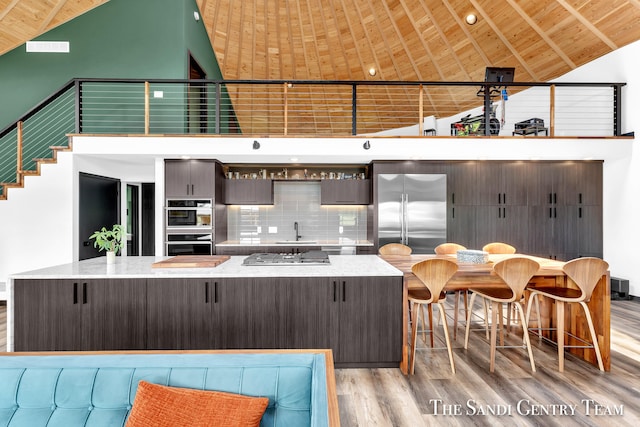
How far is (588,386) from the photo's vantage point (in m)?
2.70

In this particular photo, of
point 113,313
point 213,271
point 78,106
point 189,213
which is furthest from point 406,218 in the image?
point 78,106

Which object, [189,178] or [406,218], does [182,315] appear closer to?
[189,178]

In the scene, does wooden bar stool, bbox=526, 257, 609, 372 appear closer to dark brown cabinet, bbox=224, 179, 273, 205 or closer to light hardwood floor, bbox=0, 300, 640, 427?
light hardwood floor, bbox=0, 300, 640, 427

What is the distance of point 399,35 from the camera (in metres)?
6.52

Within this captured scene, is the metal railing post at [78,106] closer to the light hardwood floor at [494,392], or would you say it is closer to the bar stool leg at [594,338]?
A: the light hardwood floor at [494,392]

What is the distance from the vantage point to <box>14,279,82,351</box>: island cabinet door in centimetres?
275

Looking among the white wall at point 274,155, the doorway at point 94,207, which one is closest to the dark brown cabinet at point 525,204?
the white wall at point 274,155

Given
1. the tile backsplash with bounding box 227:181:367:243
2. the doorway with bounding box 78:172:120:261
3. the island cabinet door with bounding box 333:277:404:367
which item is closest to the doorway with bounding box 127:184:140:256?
the doorway with bounding box 78:172:120:261

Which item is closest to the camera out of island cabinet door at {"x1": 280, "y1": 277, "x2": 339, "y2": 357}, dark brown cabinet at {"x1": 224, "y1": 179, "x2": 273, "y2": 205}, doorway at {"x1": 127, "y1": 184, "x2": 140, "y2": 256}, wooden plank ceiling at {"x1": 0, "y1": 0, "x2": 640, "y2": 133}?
island cabinet door at {"x1": 280, "y1": 277, "x2": 339, "y2": 357}

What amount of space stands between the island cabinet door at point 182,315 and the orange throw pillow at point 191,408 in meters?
1.58

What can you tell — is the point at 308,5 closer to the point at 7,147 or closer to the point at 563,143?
the point at 563,143

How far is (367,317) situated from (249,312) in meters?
0.99

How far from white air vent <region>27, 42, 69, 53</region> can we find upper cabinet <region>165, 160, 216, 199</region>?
2.85 metres

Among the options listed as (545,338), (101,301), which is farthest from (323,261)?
(545,338)
